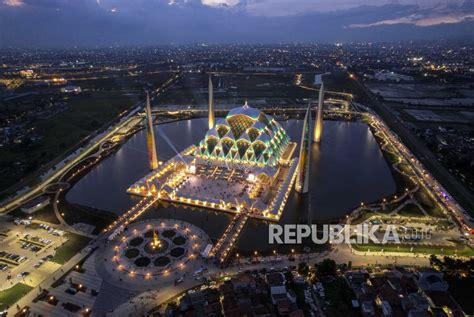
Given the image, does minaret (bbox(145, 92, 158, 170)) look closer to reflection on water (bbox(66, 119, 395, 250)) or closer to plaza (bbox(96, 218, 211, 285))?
reflection on water (bbox(66, 119, 395, 250))

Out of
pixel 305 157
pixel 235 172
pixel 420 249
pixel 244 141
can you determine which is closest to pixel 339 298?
pixel 420 249

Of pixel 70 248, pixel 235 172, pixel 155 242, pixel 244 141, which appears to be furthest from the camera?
pixel 244 141

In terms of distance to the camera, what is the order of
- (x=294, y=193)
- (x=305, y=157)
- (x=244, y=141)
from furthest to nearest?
(x=244, y=141)
(x=294, y=193)
(x=305, y=157)

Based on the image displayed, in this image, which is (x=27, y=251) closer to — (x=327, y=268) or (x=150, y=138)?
(x=150, y=138)

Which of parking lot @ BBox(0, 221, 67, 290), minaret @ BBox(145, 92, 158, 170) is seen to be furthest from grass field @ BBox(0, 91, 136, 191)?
minaret @ BBox(145, 92, 158, 170)

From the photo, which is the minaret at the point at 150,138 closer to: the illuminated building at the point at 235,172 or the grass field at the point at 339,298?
the illuminated building at the point at 235,172

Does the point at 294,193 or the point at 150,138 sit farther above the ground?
the point at 150,138

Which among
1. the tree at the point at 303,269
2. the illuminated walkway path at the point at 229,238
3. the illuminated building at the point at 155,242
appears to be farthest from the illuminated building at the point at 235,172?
the tree at the point at 303,269
